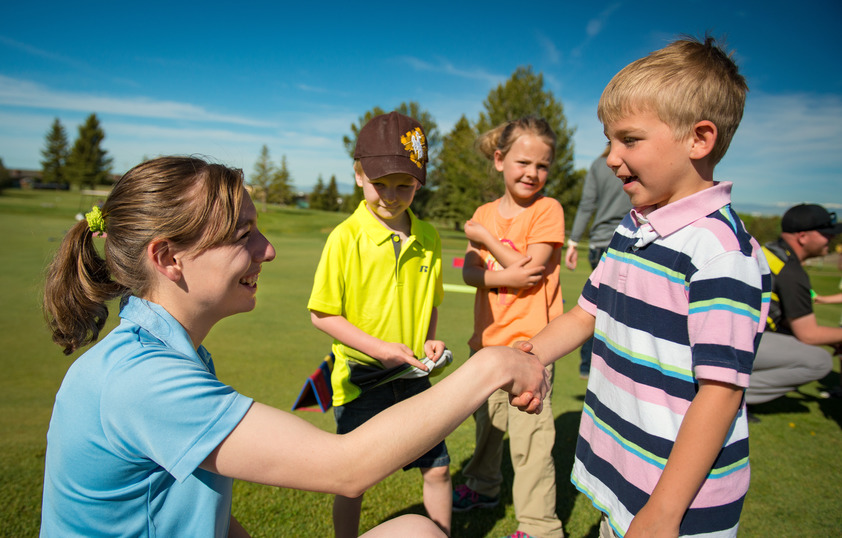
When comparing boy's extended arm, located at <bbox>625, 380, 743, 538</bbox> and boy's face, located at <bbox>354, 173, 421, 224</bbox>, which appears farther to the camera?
boy's face, located at <bbox>354, 173, 421, 224</bbox>

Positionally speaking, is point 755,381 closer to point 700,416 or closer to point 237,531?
point 700,416

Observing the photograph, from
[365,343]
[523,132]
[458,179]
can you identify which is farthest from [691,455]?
[458,179]

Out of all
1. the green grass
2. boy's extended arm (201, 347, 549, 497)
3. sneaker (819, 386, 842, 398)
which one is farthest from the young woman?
sneaker (819, 386, 842, 398)

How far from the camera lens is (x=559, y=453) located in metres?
3.61

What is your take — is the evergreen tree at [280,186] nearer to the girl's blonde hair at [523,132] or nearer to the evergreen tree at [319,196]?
the evergreen tree at [319,196]

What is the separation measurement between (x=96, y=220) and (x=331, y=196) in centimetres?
7258

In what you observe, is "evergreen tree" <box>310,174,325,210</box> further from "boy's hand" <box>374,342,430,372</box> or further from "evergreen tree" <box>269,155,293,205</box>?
"boy's hand" <box>374,342,430,372</box>

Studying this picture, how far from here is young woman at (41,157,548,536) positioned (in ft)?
4.00

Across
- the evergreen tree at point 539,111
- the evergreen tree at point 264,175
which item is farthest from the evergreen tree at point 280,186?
the evergreen tree at point 539,111

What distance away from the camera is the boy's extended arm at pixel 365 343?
2199 millimetres

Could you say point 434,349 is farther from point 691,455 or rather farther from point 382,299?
point 691,455

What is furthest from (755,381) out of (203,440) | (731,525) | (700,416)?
(203,440)

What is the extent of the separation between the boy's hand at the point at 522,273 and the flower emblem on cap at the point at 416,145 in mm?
765

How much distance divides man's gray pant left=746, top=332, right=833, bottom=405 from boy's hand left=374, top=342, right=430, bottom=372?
3.63 metres
